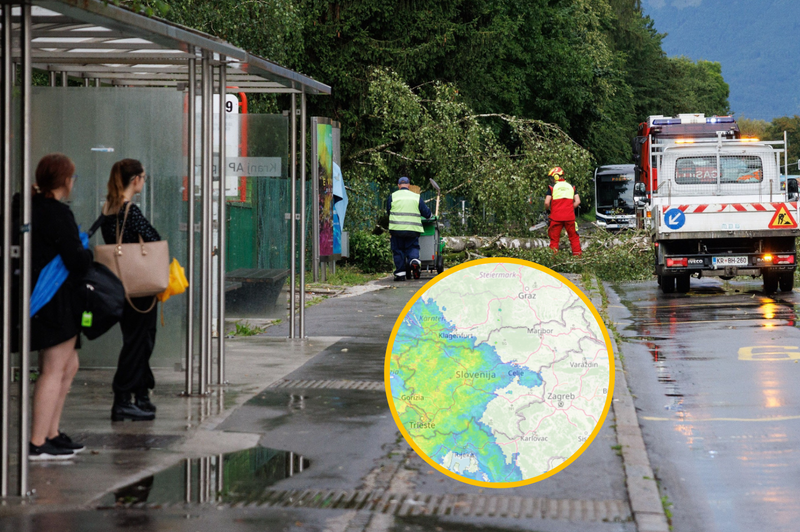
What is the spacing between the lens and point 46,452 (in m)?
6.25

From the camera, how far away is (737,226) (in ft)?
57.9

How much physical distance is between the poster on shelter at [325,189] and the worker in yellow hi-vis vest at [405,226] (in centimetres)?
106

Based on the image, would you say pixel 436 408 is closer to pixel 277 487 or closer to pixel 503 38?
pixel 277 487

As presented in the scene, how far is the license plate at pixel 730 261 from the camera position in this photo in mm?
17781

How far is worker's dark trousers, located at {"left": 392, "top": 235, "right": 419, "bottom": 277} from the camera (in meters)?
19.6

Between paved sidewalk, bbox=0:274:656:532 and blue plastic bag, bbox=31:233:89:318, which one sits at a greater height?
blue plastic bag, bbox=31:233:89:318

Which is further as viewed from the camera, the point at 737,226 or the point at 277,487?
the point at 737,226

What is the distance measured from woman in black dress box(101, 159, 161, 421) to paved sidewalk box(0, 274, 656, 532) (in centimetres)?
19

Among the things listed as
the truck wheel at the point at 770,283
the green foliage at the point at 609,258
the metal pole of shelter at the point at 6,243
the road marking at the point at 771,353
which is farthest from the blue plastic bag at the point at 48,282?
the green foliage at the point at 609,258

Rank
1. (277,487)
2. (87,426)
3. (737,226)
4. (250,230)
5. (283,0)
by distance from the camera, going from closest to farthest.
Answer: (277,487) → (87,426) → (250,230) → (737,226) → (283,0)

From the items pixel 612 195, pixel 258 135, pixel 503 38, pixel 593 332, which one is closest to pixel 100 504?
pixel 593 332

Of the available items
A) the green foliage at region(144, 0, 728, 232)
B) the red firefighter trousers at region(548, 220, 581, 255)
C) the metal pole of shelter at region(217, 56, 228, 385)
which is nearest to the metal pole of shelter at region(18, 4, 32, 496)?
the metal pole of shelter at region(217, 56, 228, 385)

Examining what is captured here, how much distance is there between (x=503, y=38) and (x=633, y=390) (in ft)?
65.2

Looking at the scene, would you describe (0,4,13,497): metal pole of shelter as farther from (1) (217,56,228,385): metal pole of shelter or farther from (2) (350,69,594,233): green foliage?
(2) (350,69,594,233): green foliage
